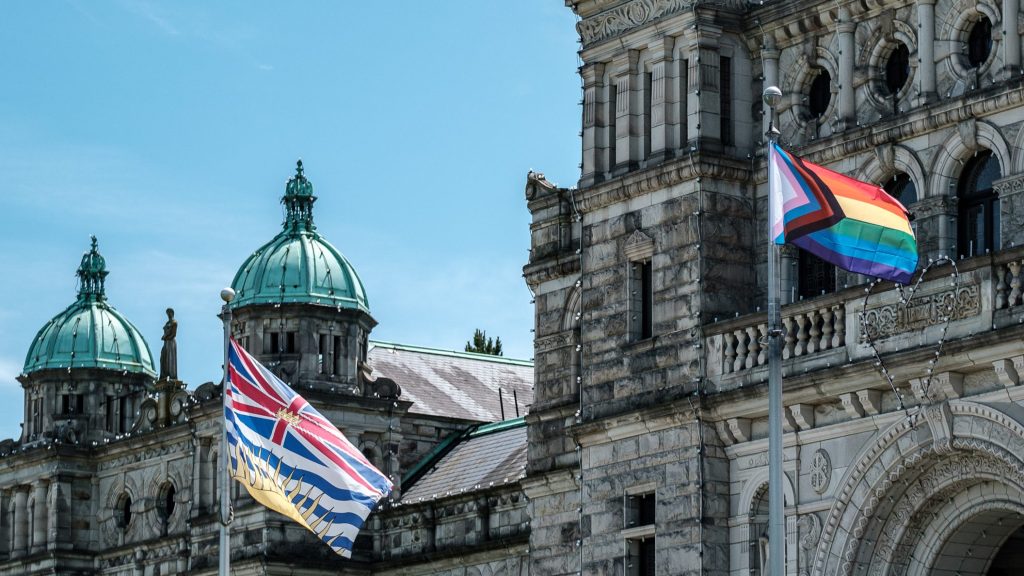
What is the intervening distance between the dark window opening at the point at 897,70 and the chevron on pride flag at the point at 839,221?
4693mm

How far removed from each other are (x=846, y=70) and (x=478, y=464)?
86.4ft

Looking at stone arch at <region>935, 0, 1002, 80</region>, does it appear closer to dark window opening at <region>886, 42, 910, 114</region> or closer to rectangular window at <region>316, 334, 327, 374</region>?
dark window opening at <region>886, 42, 910, 114</region>

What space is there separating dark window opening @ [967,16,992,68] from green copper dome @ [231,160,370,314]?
96.9ft

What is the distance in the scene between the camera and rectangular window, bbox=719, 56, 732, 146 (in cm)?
4125

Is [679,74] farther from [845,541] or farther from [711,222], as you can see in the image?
[845,541]

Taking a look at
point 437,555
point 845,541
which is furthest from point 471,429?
point 845,541

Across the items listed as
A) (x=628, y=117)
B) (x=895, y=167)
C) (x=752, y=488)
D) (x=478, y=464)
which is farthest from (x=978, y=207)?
(x=478, y=464)

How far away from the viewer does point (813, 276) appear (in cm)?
4034

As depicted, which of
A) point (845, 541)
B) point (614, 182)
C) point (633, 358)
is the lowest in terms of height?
point (845, 541)

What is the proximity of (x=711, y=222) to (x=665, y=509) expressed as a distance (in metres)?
4.54

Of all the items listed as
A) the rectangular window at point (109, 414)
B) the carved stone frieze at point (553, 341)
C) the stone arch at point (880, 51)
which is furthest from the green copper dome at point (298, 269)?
the stone arch at point (880, 51)

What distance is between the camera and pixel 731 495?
A: 3966 cm

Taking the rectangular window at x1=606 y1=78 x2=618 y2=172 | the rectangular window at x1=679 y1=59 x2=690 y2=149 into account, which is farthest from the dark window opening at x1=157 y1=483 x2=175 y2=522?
the rectangular window at x1=679 y1=59 x2=690 y2=149

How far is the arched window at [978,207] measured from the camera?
37.6 metres
